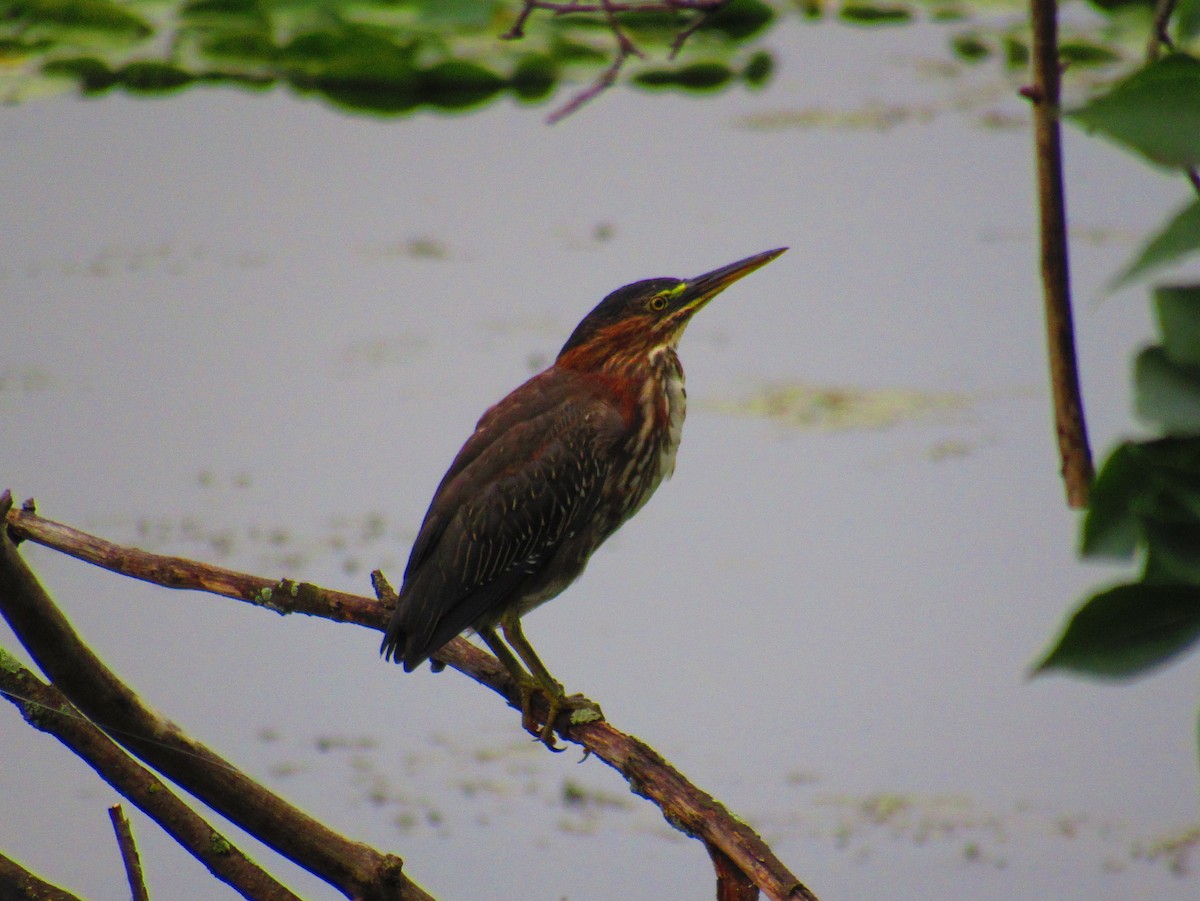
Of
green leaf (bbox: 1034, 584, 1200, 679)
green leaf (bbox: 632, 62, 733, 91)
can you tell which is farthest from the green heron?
green leaf (bbox: 632, 62, 733, 91)

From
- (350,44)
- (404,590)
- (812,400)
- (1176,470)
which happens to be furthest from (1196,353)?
(350,44)

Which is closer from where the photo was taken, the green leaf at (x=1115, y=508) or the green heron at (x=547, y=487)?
the green leaf at (x=1115, y=508)

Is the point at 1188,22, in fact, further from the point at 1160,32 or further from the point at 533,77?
the point at 533,77

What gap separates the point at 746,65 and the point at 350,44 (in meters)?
1.36

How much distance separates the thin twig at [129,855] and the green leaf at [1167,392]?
720mm

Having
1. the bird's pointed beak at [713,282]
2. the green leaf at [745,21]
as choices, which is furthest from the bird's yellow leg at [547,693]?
the green leaf at [745,21]

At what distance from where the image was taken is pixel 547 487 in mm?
1487

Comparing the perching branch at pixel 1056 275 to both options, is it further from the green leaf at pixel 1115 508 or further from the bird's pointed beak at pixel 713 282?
the bird's pointed beak at pixel 713 282

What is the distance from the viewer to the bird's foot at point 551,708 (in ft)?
4.86

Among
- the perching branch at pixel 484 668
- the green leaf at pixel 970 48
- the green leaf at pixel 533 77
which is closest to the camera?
the perching branch at pixel 484 668

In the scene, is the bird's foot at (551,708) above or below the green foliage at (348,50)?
below

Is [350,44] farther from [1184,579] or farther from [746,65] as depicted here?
[1184,579]

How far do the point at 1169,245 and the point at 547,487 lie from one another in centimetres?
119

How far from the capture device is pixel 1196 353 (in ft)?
1.12
